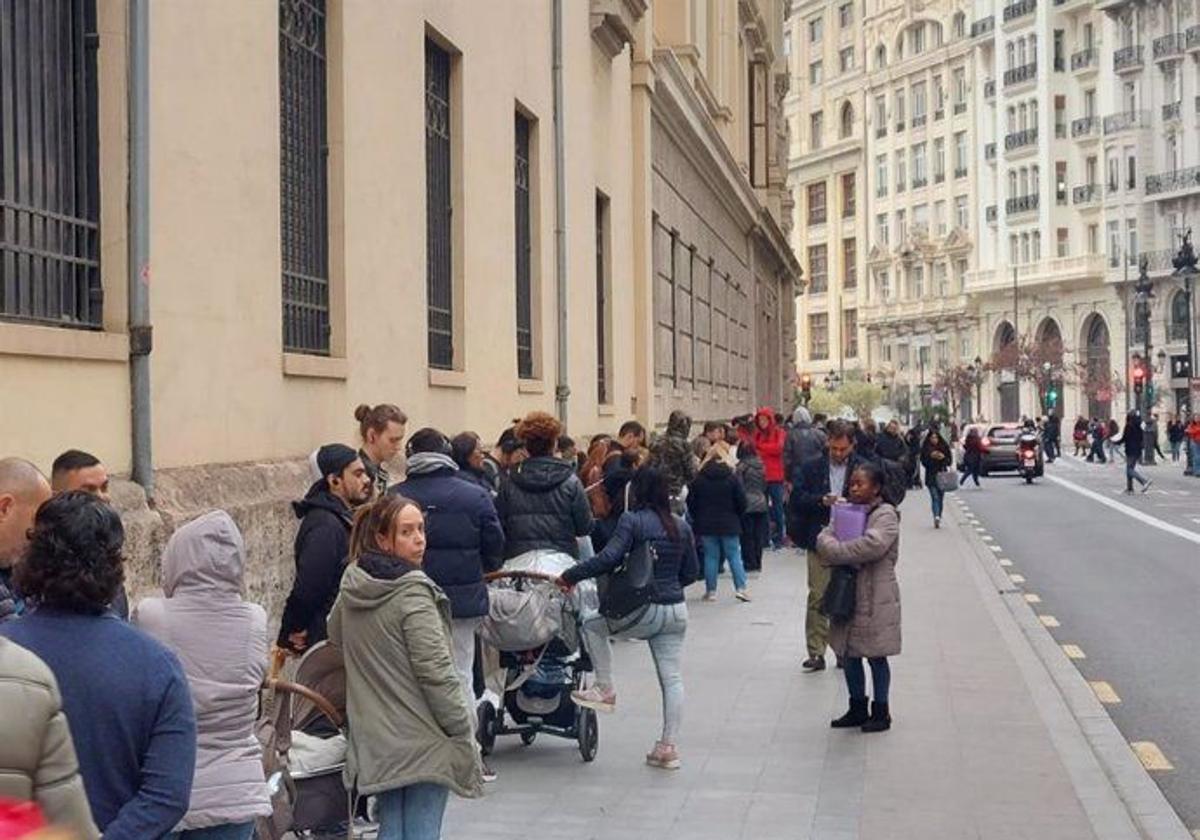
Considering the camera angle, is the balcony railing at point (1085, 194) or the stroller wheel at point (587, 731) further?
the balcony railing at point (1085, 194)

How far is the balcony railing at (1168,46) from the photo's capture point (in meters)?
81.1

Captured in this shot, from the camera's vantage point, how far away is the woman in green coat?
20.3 feet

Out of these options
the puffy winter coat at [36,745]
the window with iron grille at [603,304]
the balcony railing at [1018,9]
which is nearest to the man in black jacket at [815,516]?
the window with iron grille at [603,304]

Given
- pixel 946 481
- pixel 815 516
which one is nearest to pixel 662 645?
pixel 815 516

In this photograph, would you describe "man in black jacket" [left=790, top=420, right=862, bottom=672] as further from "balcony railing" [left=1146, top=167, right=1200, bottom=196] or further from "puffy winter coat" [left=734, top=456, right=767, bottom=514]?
"balcony railing" [left=1146, top=167, right=1200, bottom=196]

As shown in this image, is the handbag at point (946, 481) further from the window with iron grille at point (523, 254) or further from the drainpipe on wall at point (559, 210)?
the window with iron grille at point (523, 254)

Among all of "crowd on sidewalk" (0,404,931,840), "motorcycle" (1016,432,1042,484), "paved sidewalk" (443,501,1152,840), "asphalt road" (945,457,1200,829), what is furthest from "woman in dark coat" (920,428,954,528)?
"motorcycle" (1016,432,1042,484)

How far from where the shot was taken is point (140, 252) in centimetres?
847

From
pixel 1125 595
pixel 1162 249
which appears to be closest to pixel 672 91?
pixel 1125 595

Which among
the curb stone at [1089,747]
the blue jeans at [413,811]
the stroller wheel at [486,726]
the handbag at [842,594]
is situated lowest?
the curb stone at [1089,747]

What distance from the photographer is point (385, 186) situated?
12797 mm

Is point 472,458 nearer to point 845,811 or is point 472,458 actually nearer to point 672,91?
point 845,811

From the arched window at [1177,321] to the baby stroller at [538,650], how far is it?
75.5 meters

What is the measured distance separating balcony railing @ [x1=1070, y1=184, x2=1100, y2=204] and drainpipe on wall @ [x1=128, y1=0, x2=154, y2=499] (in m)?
85.3
